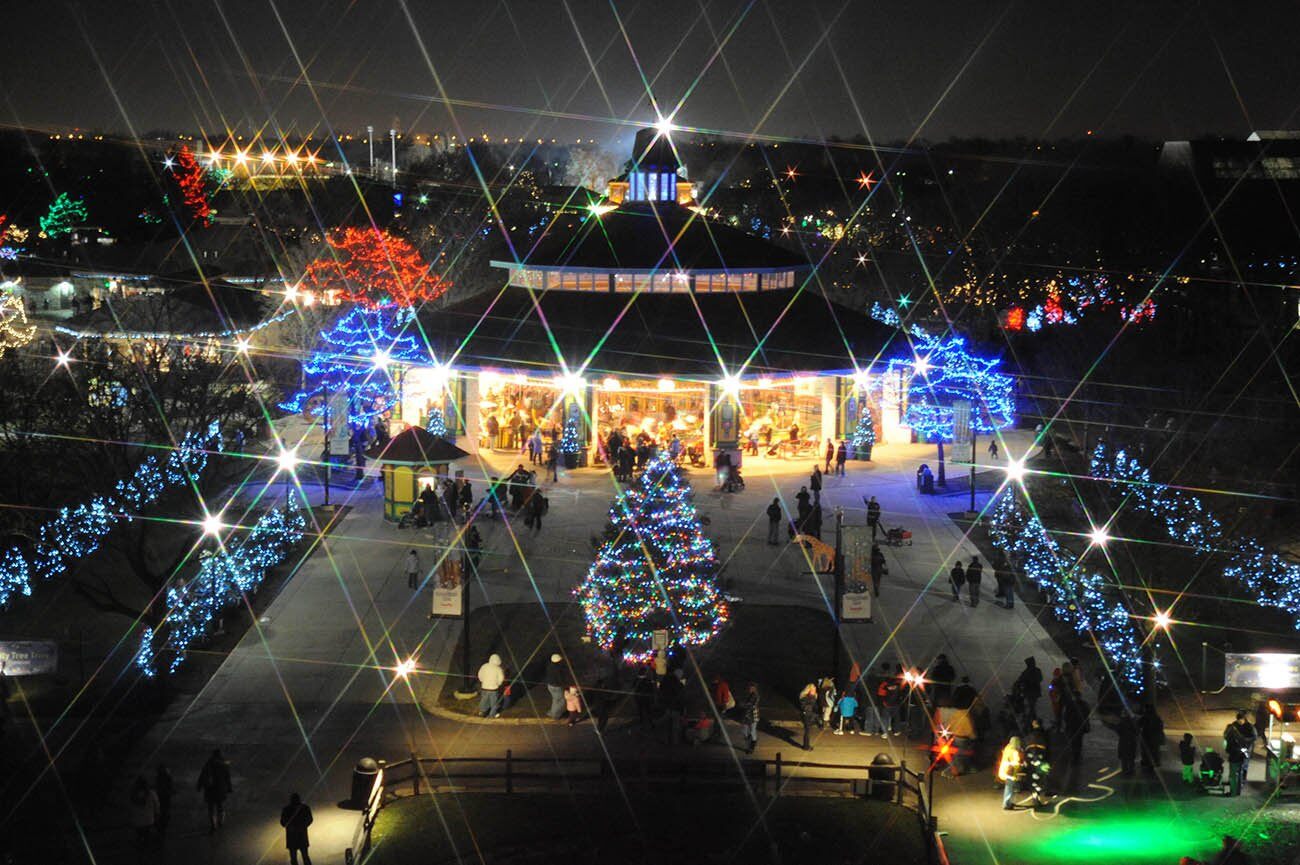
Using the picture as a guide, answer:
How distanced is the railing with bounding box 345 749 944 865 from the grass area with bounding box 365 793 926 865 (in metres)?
0.24

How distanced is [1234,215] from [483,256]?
4316cm

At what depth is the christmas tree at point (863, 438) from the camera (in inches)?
1639

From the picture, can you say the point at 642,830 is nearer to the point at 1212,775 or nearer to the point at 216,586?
the point at 1212,775

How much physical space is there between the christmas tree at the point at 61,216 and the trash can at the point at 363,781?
87.4 m

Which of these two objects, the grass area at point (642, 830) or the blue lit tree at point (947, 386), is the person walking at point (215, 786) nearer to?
the grass area at point (642, 830)

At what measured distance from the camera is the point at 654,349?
137 feet

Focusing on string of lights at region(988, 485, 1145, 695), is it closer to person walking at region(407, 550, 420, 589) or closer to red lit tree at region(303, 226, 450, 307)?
person walking at region(407, 550, 420, 589)

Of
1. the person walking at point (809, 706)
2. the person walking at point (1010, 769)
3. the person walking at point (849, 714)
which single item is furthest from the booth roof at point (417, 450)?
the person walking at point (1010, 769)

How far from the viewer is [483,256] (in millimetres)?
80250

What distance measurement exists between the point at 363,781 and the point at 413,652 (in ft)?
22.0

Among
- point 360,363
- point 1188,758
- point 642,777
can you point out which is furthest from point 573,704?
point 360,363

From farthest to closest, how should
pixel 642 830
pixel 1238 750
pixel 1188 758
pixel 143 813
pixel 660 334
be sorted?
pixel 660 334, pixel 1188 758, pixel 1238 750, pixel 143 813, pixel 642 830

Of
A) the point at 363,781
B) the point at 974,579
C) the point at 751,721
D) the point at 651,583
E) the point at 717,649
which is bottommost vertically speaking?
the point at 363,781

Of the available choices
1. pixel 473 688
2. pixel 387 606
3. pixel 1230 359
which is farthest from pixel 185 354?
pixel 1230 359
